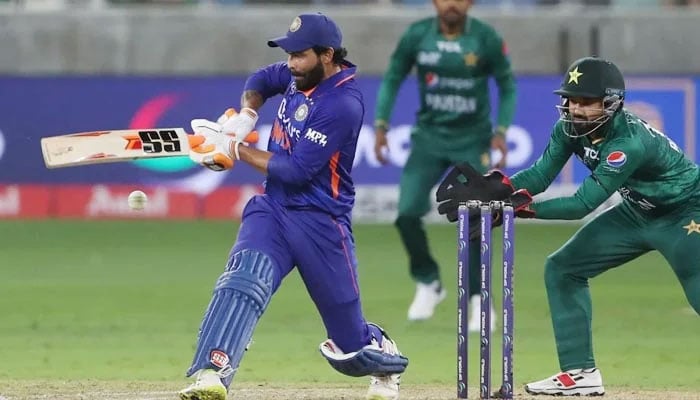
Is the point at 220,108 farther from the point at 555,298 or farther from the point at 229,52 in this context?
the point at 555,298

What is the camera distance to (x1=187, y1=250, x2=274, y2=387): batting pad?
7035mm

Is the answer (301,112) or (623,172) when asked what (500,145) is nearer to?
(623,172)

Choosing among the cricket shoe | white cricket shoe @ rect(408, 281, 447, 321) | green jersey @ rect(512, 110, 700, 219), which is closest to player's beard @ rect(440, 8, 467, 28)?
white cricket shoe @ rect(408, 281, 447, 321)

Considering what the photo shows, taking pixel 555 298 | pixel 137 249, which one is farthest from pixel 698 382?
pixel 137 249

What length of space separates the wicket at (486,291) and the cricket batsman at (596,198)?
0.09 m

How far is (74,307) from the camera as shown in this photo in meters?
12.2

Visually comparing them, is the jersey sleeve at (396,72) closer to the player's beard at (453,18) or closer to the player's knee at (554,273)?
the player's beard at (453,18)

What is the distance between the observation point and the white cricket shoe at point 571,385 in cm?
814

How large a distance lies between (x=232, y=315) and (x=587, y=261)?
2.06 m

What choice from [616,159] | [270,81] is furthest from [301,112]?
[616,159]

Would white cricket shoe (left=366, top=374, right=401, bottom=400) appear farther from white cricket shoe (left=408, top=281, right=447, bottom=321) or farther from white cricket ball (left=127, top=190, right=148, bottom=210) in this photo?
white cricket shoe (left=408, top=281, right=447, bottom=321)

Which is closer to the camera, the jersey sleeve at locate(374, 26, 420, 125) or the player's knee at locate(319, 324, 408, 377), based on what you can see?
the player's knee at locate(319, 324, 408, 377)

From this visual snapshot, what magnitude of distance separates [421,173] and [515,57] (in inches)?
395

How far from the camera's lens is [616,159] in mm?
7562
